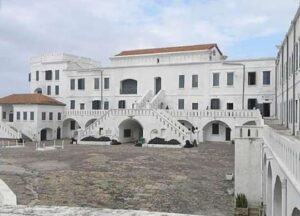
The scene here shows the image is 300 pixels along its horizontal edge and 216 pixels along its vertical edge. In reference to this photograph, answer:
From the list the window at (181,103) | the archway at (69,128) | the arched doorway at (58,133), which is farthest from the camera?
the archway at (69,128)

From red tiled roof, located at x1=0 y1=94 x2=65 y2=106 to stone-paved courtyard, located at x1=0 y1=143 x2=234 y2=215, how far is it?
15150mm

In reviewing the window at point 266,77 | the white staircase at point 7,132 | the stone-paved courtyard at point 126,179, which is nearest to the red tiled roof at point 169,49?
the window at point 266,77

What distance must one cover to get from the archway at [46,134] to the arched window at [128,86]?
11.0 metres

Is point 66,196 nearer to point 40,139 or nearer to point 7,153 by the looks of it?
point 7,153

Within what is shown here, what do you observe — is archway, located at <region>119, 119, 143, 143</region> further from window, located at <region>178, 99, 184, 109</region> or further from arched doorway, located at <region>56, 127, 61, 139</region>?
arched doorway, located at <region>56, 127, 61, 139</region>

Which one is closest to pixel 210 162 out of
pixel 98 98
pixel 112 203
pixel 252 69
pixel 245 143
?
pixel 245 143

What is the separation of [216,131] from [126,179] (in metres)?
22.8

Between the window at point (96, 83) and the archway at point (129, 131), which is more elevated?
the window at point (96, 83)

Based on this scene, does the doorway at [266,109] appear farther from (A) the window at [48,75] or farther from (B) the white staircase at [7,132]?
(A) the window at [48,75]

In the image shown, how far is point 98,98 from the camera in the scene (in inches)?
2108

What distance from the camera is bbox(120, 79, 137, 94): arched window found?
51.9 meters

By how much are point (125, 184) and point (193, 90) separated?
2678 centimetres

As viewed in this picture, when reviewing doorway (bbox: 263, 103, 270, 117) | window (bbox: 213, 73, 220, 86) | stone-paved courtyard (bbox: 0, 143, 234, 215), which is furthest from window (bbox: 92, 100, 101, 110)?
doorway (bbox: 263, 103, 270, 117)

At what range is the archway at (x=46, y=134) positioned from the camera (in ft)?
167
